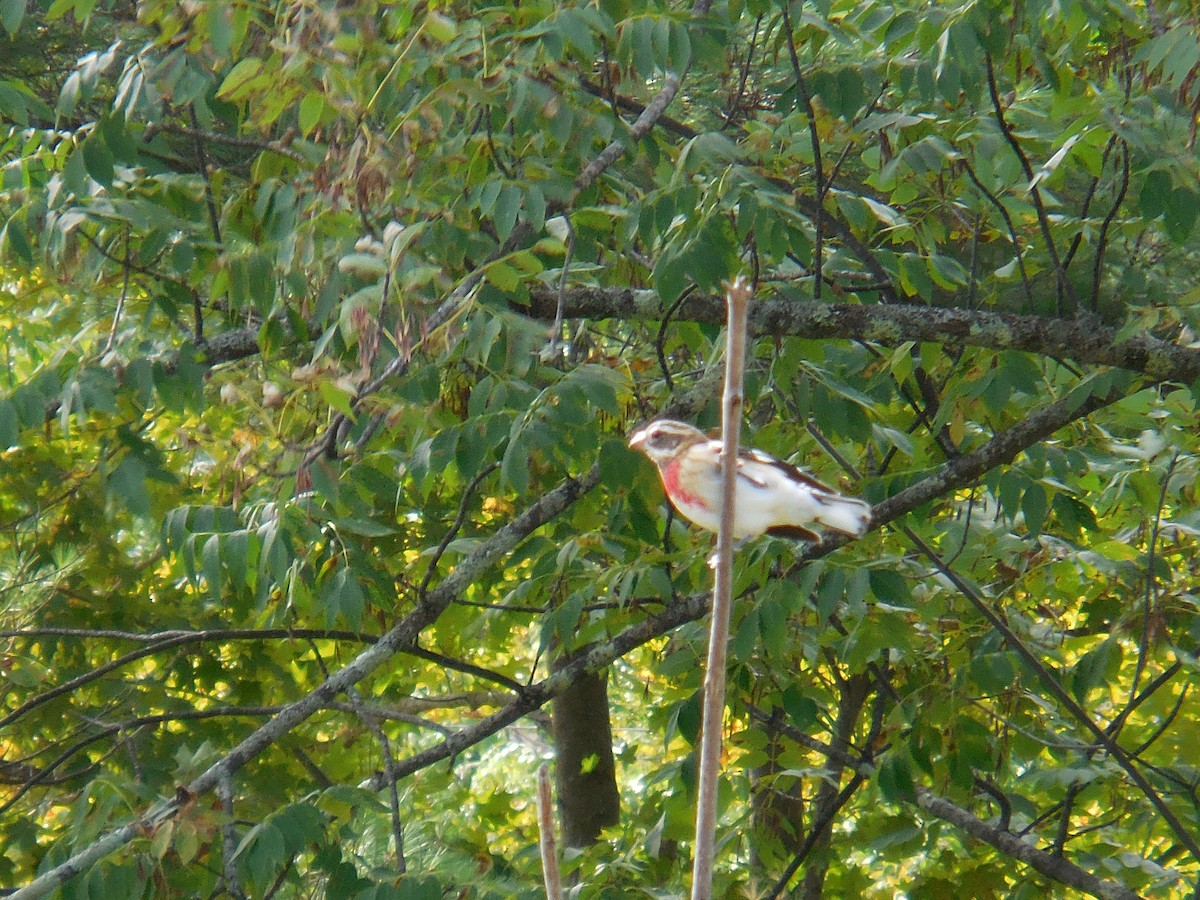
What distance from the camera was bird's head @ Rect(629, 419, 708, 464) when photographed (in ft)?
9.44

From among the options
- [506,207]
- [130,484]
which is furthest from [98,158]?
[506,207]

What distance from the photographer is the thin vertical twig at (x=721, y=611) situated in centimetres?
122

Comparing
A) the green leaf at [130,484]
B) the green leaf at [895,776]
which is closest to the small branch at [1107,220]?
the green leaf at [895,776]

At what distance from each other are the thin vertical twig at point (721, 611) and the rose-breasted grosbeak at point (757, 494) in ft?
4.46

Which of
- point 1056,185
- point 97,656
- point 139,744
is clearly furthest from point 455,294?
point 97,656

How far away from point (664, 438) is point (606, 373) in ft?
0.72

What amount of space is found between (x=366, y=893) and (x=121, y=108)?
2123 mm

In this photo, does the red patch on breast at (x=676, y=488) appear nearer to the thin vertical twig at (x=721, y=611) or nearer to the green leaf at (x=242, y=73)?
the green leaf at (x=242, y=73)

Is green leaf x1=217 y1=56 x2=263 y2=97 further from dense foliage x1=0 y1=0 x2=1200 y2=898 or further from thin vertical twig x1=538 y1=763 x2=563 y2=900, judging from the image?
thin vertical twig x1=538 y1=763 x2=563 y2=900

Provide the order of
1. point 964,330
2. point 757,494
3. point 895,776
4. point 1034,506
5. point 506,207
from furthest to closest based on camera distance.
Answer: point 895,776
point 1034,506
point 964,330
point 506,207
point 757,494

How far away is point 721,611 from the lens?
1.30 meters

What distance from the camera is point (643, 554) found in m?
3.79

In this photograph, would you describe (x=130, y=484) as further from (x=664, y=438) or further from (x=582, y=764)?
(x=582, y=764)

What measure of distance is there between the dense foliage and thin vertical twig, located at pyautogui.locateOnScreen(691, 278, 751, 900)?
4.50 ft
